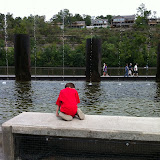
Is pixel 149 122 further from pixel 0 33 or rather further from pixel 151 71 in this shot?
pixel 0 33

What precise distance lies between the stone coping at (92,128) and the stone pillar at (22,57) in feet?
52.2

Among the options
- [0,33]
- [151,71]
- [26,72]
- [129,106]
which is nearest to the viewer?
[129,106]

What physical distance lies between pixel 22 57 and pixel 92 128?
16.9 meters

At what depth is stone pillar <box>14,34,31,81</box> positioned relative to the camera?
782 inches

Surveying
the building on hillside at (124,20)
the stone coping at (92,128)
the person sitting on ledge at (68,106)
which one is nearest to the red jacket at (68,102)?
the person sitting on ledge at (68,106)

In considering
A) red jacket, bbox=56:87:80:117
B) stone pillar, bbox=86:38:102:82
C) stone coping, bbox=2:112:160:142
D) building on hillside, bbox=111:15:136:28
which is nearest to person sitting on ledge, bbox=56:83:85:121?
red jacket, bbox=56:87:80:117

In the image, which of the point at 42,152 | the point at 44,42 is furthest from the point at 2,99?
the point at 44,42

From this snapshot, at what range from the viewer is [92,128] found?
3.92 m

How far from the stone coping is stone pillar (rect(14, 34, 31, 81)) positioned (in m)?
15.9

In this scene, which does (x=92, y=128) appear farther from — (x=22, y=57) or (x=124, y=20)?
(x=124, y=20)

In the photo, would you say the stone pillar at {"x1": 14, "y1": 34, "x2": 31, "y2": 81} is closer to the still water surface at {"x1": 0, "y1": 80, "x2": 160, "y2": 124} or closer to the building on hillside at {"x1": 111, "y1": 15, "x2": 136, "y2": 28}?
the still water surface at {"x1": 0, "y1": 80, "x2": 160, "y2": 124}

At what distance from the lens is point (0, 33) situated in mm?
Answer: 79375

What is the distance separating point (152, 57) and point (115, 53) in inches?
376

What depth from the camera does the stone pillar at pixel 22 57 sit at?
19859mm
